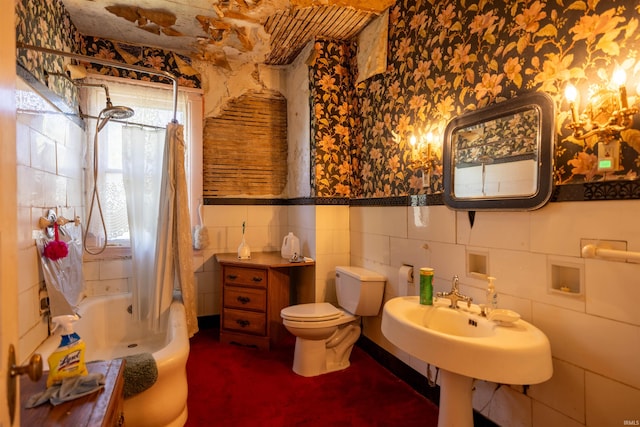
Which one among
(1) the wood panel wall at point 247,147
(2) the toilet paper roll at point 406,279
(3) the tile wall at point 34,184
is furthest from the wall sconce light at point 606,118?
(1) the wood panel wall at point 247,147

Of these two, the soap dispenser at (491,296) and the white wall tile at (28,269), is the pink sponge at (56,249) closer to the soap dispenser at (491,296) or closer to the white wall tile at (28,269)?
the white wall tile at (28,269)

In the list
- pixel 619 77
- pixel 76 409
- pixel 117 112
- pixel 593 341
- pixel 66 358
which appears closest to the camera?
pixel 76 409

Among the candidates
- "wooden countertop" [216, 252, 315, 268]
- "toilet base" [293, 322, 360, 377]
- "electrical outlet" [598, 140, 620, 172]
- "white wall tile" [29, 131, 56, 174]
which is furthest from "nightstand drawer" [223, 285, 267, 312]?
"electrical outlet" [598, 140, 620, 172]

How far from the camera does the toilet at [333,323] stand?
7.78 feet

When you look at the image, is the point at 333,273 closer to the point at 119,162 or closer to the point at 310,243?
the point at 310,243

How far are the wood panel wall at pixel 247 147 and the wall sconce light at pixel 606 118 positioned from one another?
265 centimetres

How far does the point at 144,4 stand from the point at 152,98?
799 millimetres

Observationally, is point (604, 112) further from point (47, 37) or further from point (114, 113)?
point (47, 37)

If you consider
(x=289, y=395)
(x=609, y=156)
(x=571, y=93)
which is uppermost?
(x=571, y=93)

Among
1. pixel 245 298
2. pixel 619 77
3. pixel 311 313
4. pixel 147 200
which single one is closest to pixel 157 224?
pixel 147 200

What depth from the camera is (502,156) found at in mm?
1614

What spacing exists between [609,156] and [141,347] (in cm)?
302

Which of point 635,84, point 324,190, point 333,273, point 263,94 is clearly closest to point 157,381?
point 333,273

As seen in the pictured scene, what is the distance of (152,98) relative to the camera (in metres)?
3.03
